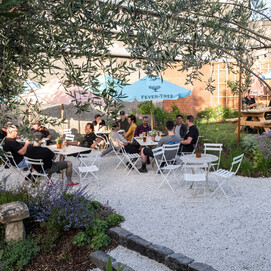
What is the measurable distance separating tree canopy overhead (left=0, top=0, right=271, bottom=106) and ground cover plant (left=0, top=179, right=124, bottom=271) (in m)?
2.39

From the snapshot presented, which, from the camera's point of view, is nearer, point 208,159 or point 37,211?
point 37,211

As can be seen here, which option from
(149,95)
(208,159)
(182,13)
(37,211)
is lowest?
(37,211)

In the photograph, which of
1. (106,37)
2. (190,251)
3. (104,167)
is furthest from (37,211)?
(104,167)

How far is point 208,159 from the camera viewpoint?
7.17m

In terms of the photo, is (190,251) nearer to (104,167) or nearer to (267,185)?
(267,185)

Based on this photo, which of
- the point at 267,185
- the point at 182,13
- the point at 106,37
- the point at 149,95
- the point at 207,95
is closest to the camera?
the point at 106,37

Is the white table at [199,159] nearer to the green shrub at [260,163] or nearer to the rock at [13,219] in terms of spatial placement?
the green shrub at [260,163]

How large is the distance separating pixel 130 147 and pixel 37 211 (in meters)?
4.80

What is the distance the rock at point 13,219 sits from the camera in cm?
480

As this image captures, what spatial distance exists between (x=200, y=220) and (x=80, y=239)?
6.96 feet

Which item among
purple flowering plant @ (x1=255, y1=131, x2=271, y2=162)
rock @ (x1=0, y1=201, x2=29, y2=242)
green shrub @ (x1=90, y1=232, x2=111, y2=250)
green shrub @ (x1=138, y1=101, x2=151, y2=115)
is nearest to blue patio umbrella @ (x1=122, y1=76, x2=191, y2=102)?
purple flowering plant @ (x1=255, y1=131, x2=271, y2=162)

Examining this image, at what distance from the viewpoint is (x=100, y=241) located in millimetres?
5004

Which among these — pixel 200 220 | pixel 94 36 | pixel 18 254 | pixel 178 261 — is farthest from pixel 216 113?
pixel 94 36


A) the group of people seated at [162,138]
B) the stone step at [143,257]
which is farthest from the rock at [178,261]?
the group of people seated at [162,138]
